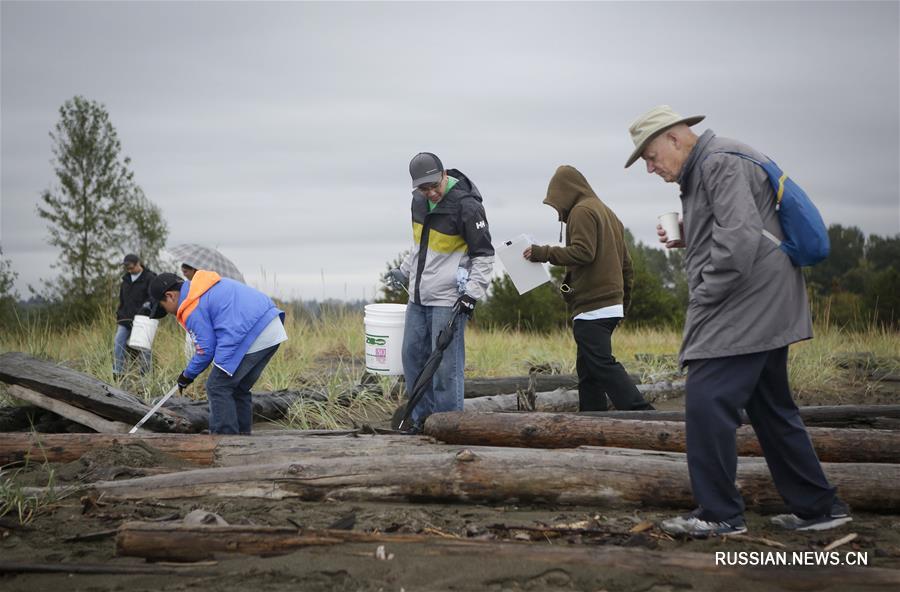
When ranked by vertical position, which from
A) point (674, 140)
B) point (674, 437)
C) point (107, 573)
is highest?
point (674, 140)

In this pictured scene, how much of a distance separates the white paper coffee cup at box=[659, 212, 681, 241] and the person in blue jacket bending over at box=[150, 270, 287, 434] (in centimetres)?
354

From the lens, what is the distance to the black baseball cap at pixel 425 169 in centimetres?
696

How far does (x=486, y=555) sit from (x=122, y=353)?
9054 mm

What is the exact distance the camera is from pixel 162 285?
686 centimetres

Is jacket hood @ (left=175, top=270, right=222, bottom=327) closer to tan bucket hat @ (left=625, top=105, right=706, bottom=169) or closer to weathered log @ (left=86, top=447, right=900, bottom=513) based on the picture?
weathered log @ (left=86, top=447, right=900, bottom=513)

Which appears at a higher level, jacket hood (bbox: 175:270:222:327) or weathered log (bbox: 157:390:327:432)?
jacket hood (bbox: 175:270:222:327)

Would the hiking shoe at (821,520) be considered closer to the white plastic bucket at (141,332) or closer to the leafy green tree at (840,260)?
the white plastic bucket at (141,332)

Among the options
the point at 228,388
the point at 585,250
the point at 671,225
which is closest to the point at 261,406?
the point at 228,388

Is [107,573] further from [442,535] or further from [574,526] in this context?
[574,526]

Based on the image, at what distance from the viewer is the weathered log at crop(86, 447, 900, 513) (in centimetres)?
506

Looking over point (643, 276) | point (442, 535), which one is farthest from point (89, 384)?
point (643, 276)

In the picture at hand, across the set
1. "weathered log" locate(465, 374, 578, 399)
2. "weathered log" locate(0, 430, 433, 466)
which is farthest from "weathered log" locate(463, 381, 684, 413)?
"weathered log" locate(0, 430, 433, 466)

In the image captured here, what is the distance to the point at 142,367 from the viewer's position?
10352 millimetres

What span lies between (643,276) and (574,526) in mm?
20360
